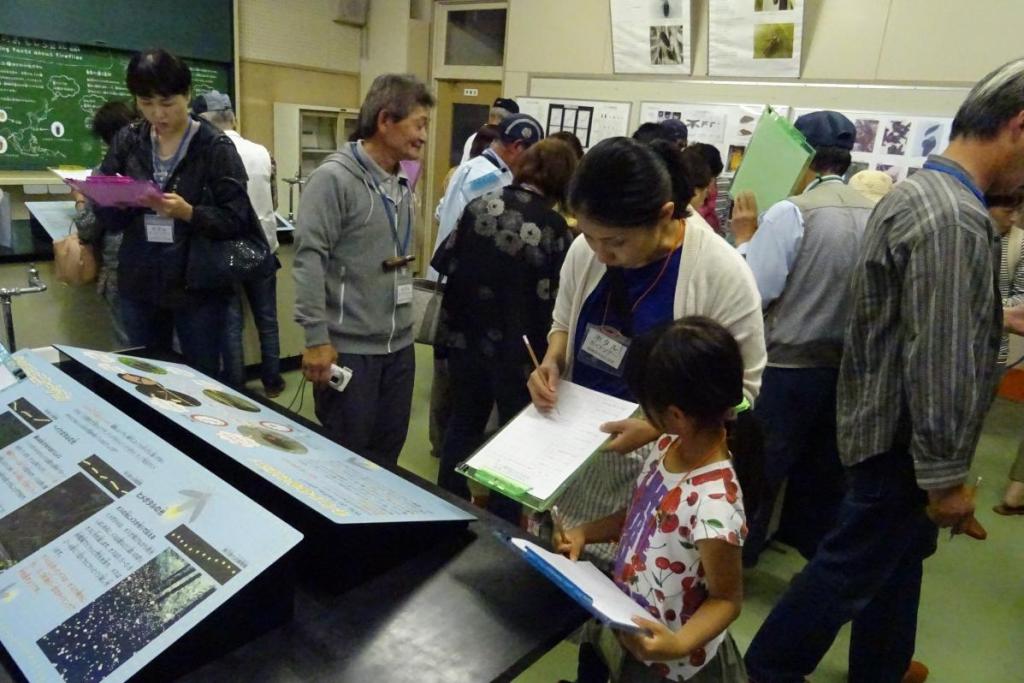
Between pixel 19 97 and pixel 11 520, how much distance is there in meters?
4.60

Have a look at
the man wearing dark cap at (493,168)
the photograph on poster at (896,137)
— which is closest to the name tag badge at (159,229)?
the man wearing dark cap at (493,168)

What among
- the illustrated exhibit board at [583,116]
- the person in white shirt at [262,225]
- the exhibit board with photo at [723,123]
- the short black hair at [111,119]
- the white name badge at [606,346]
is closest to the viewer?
the white name badge at [606,346]

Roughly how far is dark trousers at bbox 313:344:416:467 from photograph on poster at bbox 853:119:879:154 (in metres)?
3.20

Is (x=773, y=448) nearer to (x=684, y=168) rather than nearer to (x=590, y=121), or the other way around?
(x=684, y=168)

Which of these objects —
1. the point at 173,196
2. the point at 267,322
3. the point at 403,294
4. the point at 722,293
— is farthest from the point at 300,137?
the point at 722,293

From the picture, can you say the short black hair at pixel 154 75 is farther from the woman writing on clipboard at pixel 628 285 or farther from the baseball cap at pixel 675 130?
the baseball cap at pixel 675 130

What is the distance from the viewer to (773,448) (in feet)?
6.82

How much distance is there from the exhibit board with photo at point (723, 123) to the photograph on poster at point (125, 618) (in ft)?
13.4

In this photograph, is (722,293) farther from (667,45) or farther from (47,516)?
(667,45)

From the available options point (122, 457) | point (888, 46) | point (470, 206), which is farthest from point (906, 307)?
point (888, 46)

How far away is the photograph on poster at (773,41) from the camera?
3986mm

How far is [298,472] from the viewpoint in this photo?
89 cm

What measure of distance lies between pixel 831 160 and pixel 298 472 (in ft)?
6.27

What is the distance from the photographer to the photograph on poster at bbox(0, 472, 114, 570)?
779mm
